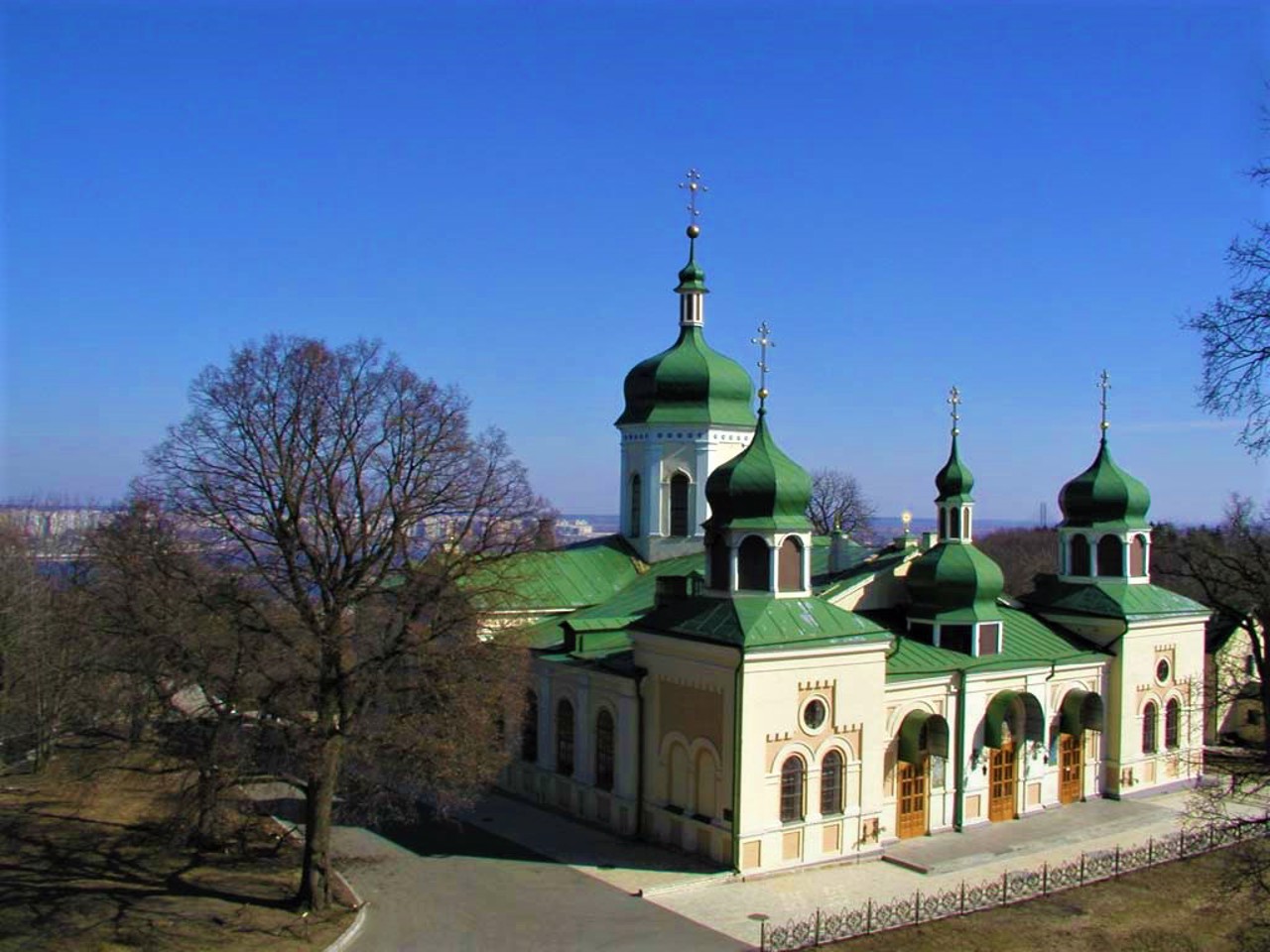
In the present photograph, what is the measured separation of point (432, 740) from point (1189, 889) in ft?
47.4

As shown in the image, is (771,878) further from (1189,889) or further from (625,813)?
(1189,889)

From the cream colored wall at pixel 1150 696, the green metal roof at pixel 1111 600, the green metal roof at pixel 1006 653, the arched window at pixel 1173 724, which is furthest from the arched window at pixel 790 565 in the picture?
the arched window at pixel 1173 724

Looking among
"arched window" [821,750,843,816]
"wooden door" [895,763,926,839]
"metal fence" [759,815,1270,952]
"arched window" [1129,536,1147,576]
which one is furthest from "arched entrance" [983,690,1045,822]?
"arched window" [1129,536,1147,576]

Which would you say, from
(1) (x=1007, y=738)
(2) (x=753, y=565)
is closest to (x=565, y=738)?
(2) (x=753, y=565)

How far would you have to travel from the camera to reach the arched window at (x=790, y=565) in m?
23.2

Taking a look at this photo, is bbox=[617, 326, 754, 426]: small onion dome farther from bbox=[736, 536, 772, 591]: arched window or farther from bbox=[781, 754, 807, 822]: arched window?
bbox=[781, 754, 807, 822]: arched window

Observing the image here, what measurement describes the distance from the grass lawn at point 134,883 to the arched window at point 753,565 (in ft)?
31.9

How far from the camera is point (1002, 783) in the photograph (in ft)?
85.2

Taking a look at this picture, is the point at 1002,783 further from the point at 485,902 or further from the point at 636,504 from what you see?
the point at 485,902

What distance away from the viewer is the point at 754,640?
2175 cm

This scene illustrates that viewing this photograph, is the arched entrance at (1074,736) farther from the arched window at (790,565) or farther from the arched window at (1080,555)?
the arched window at (790,565)

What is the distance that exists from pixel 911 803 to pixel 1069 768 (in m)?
5.67

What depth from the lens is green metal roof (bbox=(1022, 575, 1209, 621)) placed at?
28719 millimetres

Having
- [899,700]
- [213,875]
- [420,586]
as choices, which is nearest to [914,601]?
[899,700]
